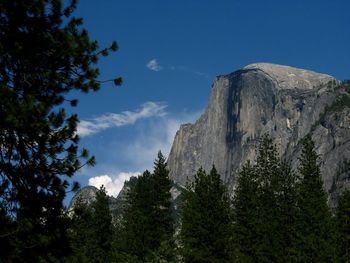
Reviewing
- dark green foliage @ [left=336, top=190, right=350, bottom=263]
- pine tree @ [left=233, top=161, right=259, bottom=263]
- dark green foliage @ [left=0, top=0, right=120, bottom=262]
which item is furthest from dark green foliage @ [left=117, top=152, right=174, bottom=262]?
dark green foliage @ [left=0, top=0, right=120, bottom=262]

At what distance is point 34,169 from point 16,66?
2791 millimetres

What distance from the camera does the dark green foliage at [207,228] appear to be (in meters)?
47.9

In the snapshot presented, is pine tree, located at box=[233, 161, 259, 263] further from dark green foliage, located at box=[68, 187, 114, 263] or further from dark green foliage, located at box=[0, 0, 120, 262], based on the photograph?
dark green foliage, located at box=[0, 0, 120, 262]

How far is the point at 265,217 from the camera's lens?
201ft

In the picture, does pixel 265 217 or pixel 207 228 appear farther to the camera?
pixel 265 217

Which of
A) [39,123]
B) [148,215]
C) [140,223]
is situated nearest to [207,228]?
[140,223]

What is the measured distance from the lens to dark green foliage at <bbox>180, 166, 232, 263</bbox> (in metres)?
47.9

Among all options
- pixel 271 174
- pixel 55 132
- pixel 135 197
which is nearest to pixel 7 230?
pixel 55 132

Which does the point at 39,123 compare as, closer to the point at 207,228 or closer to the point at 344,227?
the point at 207,228

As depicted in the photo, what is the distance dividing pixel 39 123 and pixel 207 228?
122 ft

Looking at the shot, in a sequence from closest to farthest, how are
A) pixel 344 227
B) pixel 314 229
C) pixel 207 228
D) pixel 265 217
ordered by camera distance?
pixel 207 228 → pixel 314 229 → pixel 344 227 → pixel 265 217

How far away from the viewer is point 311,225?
53906 millimetres

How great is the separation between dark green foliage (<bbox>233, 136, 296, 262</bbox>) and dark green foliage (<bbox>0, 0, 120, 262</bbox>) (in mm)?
39413

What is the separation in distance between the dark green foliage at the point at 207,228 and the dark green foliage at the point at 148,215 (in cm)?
370
